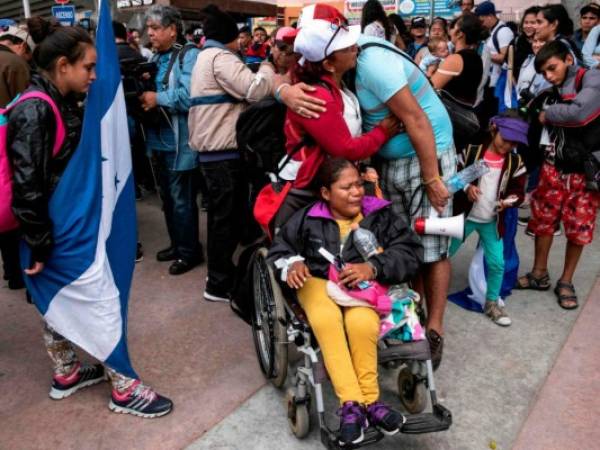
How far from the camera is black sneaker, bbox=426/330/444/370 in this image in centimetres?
289

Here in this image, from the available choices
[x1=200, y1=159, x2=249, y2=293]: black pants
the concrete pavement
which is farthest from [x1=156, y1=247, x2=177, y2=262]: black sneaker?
the concrete pavement

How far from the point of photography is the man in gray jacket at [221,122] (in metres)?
3.47

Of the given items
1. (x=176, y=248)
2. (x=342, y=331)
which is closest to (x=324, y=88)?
(x=342, y=331)

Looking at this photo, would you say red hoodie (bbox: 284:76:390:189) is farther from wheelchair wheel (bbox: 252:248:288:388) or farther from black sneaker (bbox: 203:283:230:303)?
black sneaker (bbox: 203:283:230:303)

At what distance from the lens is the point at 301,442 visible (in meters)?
2.48

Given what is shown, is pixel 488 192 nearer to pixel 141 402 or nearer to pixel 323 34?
pixel 323 34

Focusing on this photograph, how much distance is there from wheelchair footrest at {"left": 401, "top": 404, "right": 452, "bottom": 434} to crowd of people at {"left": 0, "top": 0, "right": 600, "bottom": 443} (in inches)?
3.4

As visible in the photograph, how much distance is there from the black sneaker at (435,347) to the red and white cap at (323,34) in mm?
1543

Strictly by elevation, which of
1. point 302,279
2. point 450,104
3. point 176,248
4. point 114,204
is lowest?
point 176,248

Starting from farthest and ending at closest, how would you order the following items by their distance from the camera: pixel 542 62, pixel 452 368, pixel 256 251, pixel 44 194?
pixel 542 62, pixel 452 368, pixel 256 251, pixel 44 194

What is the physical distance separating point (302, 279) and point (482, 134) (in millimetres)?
1793

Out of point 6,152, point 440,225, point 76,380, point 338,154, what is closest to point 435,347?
point 440,225

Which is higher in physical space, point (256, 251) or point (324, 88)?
point (324, 88)

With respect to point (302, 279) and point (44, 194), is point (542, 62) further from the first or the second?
point (44, 194)
